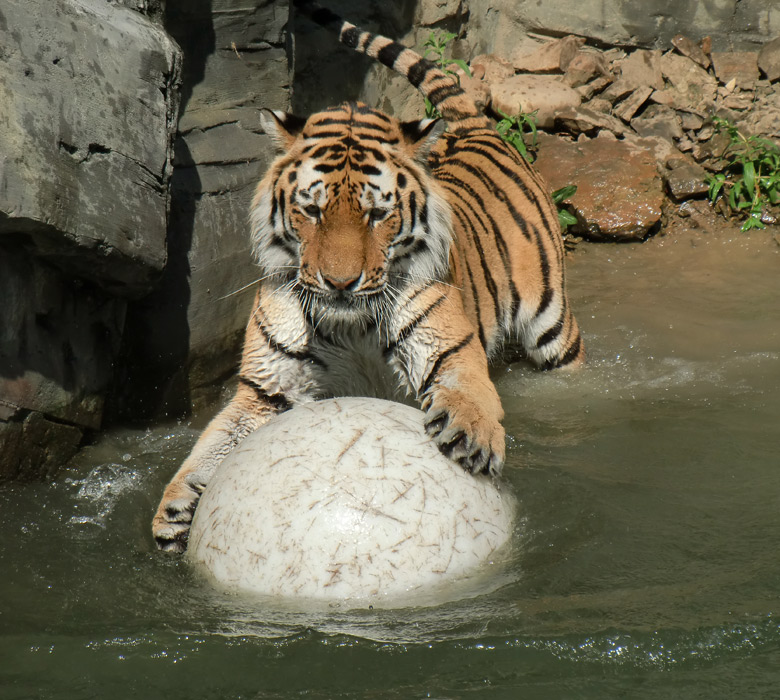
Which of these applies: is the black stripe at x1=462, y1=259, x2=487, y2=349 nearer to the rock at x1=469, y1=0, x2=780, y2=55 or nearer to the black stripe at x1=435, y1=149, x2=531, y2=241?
the black stripe at x1=435, y1=149, x2=531, y2=241

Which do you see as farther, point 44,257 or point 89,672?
point 44,257

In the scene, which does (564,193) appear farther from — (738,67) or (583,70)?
(738,67)

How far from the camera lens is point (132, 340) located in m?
4.56

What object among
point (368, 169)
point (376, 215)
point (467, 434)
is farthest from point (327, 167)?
point (467, 434)

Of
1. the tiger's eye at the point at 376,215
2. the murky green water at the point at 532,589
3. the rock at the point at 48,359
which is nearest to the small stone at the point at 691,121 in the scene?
the murky green water at the point at 532,589

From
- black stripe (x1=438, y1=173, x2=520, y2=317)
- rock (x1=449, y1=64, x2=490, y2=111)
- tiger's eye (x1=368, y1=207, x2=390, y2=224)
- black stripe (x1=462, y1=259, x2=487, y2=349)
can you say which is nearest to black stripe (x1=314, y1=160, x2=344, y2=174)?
tiger's eye (x1=368, y1=207, x2=390, y2=224)

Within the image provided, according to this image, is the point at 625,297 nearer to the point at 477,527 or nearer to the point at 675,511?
the point at 675,511

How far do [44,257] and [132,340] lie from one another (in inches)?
33.3

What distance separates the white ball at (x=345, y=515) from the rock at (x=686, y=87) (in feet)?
15.3

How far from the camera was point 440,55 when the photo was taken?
23.1 feet

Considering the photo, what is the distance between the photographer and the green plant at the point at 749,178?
6.45 m

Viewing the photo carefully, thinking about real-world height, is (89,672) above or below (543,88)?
below

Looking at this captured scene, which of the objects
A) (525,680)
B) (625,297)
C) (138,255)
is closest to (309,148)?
(138,255)

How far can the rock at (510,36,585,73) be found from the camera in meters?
7.12
